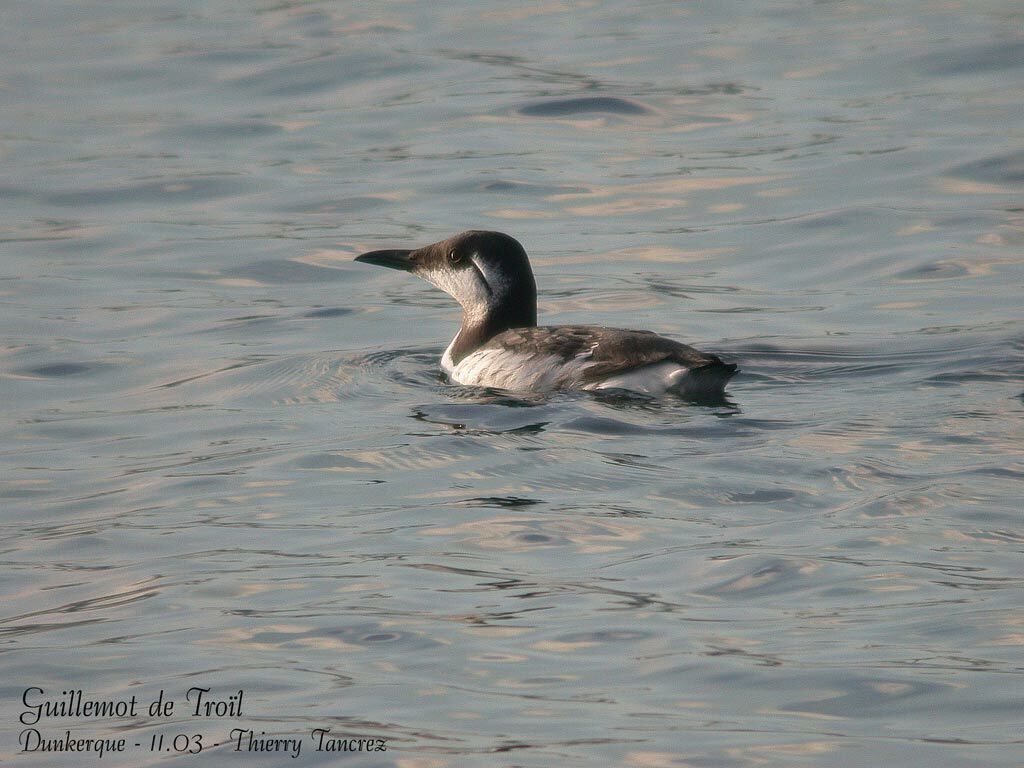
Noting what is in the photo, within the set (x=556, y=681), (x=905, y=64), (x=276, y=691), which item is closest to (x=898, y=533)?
(x=556, y=681)

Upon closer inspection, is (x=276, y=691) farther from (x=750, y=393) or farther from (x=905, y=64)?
(x=905, y=64)

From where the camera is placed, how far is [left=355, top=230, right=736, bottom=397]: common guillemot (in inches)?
312

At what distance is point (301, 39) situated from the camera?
59.5ft

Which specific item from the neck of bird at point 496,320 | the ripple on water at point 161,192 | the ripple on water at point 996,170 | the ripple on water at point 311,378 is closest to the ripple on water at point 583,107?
the ripple on water at point 161,192

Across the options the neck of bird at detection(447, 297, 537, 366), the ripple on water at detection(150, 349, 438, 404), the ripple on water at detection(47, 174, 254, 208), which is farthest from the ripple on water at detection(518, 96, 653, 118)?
the neck of bird at detection(447, 297, 537, 366)

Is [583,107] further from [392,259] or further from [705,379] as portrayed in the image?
[705,379]

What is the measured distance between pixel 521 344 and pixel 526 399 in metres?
0.42

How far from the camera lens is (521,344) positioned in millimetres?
A: 8695

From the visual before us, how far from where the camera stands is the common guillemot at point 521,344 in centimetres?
793

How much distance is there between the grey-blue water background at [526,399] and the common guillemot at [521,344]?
140 mm

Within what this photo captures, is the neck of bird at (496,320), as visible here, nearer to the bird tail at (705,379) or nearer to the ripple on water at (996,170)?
the bird tail at (705,379)

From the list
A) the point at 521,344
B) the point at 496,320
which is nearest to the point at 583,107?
the point at 496,320

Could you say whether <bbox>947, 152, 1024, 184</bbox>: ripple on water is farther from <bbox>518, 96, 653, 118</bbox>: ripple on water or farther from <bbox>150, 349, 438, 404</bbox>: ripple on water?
<bbox>150, 349, 438, 404</bbox>: ripple on water

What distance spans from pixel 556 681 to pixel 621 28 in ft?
45.6
